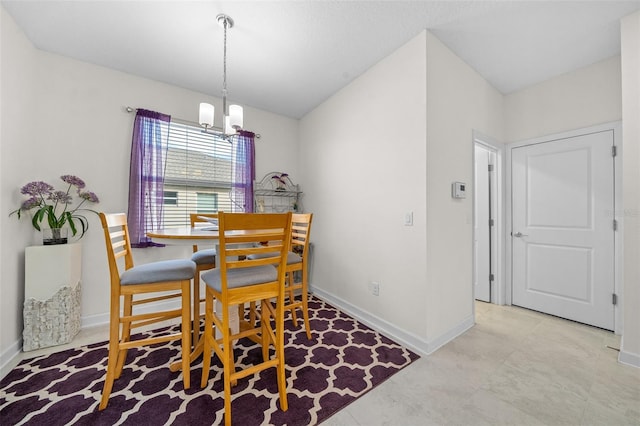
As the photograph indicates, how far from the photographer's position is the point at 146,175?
8.55 ft

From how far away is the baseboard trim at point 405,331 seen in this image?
1.99 m

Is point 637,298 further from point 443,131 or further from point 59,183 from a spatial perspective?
point 59,183

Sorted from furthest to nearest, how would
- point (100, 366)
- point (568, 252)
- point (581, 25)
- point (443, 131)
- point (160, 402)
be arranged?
point (568, 252) < point (443, 131) < point (581, 25) < point (100, 366) < point (160, 402)

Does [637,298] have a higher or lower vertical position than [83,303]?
higher

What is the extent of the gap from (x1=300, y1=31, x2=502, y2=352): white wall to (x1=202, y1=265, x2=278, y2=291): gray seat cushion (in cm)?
125

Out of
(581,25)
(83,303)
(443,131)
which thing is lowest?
(83,303)

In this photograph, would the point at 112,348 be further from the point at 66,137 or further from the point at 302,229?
the point at 66,137

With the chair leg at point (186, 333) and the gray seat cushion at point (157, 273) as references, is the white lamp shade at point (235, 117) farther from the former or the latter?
the chair leg at point (186, 333)

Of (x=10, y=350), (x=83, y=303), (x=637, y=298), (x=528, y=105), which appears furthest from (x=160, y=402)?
(x=528, y=105)

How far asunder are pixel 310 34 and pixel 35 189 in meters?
2.61

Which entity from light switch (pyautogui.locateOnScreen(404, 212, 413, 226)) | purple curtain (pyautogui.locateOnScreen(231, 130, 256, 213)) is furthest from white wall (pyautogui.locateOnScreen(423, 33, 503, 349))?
purple curtain (pyautogui.locateOnScreen(231, 130, 256, 213))

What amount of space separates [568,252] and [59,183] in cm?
521

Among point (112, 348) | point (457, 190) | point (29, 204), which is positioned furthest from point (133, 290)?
point (457, 190)

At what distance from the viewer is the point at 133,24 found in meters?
1.92
